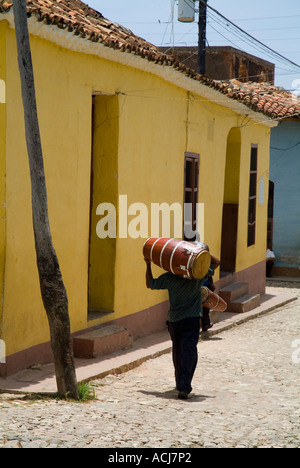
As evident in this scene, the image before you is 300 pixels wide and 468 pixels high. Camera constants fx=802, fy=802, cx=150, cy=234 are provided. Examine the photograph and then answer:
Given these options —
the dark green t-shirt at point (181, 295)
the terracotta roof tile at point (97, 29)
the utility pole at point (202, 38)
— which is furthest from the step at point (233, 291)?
the utility pole at point (202, 38)

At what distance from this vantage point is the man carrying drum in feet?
24.7

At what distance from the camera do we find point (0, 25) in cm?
727

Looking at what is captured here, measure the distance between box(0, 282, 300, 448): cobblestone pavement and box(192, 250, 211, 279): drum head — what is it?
1177 mm

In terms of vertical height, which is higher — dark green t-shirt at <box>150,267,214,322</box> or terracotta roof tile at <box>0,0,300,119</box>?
terracotta roof tile at <box>0,0,300,119</box>

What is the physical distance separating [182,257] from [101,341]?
70.6 inches

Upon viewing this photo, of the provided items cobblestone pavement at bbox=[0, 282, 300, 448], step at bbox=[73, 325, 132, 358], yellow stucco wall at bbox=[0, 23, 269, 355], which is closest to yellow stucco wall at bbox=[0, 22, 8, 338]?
yellow stucco wall at bbox=[0, 23, 269, 355]

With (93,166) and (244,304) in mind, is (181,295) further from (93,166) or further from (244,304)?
(244,304)

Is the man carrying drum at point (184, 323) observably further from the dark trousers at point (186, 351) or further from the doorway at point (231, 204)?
the doorway at point (231, 204)

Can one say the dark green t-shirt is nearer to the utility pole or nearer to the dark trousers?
the dark trousers

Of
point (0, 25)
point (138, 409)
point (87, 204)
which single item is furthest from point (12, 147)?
point (138, 409)

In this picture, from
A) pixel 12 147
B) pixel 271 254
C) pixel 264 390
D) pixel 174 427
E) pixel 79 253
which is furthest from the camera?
pixel 271 254

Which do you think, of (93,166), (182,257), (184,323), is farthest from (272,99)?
(184,323)
